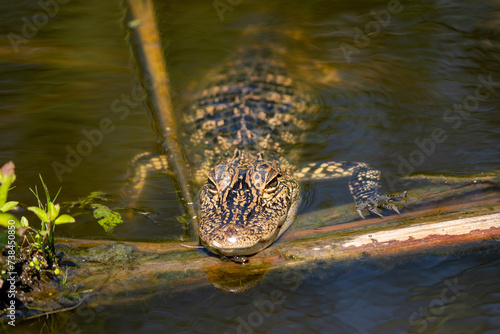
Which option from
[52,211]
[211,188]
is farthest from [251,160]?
[52,211]

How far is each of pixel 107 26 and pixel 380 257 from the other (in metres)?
7.99

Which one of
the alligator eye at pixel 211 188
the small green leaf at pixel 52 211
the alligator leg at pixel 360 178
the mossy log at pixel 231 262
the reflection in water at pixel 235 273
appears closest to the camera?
the small green leaf at pixel 52 211

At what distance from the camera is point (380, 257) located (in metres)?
3.78

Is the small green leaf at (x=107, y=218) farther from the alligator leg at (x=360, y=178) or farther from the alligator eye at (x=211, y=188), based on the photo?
the alligator leg at (x=360, y=178)

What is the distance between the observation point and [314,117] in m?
7.43

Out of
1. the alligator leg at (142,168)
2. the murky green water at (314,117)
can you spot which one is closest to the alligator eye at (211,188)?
the murky green water at (314,117)

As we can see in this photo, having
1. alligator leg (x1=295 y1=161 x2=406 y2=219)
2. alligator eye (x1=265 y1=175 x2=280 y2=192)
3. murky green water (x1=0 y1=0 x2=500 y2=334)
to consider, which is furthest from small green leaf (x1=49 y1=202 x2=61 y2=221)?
alligator leg (x1=295 y1=161 x2=406 y2=219)

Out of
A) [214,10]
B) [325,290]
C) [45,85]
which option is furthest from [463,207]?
[214,10]

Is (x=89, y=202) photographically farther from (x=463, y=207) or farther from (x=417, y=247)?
(x=463, y=207)

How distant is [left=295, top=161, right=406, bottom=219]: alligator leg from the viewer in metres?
4.80

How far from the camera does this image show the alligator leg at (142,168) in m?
5.71

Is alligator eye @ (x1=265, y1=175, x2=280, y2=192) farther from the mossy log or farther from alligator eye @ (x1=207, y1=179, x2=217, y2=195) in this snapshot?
the mossy log

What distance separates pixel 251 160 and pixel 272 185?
0.73m

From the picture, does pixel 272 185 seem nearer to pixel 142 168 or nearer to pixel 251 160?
pixel 251 160
